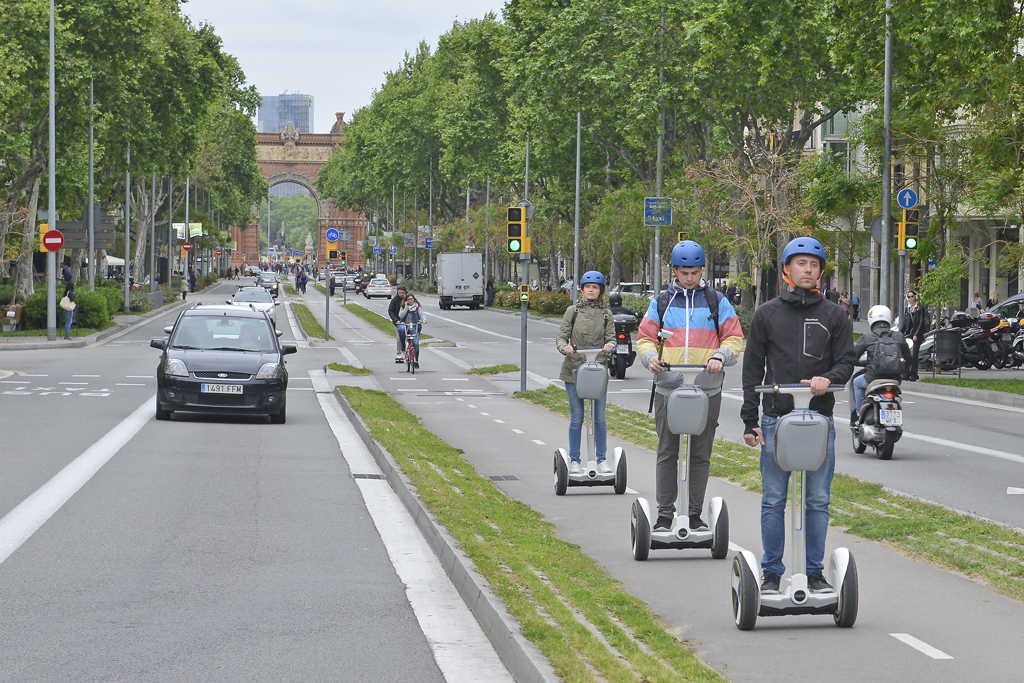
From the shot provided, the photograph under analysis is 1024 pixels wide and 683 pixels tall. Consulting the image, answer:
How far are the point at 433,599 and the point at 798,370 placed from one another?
2.24m

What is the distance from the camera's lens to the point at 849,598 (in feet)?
20.2

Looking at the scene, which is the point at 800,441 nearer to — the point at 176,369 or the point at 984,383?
the point at 176,369

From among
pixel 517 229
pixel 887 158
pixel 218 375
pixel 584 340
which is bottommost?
pixel 218 375

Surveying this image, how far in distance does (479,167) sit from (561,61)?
2645 centimetres

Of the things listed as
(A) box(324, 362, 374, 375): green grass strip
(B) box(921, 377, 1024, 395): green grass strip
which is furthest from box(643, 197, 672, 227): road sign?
(B) box(921, 377, 1024, 395): green grass strip

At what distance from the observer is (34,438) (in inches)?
581

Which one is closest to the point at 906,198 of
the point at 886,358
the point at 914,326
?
the point at 914,326

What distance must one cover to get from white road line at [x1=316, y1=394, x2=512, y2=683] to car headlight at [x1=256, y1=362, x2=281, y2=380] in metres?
5.86

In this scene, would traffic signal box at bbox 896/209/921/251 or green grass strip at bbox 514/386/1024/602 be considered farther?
traffic signal box at bbox 896/209/921/251

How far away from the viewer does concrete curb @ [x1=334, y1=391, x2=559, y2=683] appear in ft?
17.8

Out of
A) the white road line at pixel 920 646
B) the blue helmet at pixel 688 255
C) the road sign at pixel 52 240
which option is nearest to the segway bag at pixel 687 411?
the blue helmet at pixel 688 255

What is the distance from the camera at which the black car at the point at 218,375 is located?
17.2 meters

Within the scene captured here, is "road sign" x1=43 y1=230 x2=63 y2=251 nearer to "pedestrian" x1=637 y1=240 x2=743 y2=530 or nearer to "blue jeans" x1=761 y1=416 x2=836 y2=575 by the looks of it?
"pedestrian" x1=637 y1=240 x2=743 y2=530

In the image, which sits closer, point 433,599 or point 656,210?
point 433,599
